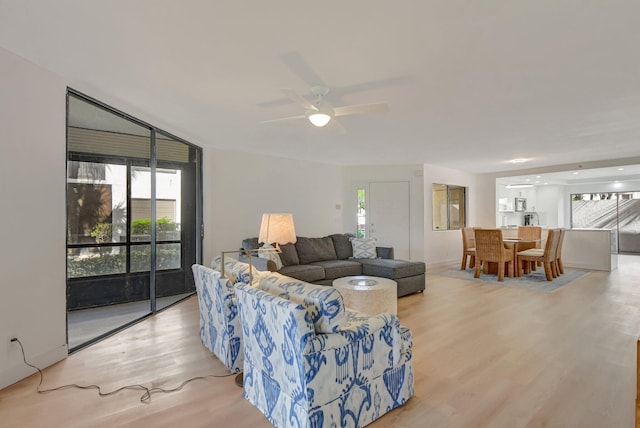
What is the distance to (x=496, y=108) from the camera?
3445 mm

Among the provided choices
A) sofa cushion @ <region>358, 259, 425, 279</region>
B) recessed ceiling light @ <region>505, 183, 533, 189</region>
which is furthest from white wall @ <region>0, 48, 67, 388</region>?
recessed ceiling light @ <region>505, 183, 533, 189</region>

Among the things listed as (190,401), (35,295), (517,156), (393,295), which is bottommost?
(190,401)

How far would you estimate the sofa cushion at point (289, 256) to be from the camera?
4961mm

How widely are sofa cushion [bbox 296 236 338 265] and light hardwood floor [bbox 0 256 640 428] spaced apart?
1813 mm

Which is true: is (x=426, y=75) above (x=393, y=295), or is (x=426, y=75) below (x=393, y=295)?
above

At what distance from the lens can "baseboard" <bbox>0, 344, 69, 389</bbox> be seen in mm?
2314

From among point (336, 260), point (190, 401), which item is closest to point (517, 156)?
point (336, 260)

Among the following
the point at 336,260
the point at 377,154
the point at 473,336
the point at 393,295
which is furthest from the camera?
the point at 377,154

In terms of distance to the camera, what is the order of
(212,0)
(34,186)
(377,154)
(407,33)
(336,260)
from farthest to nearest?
(377,154) → (336,260) → (34,186) → (407,33) → (212,0)

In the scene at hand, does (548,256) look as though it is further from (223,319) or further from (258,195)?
(223,319)

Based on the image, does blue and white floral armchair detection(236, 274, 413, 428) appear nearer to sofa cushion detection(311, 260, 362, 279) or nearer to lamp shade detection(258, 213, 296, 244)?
lamp shade detection(258, 213, 296, 244)

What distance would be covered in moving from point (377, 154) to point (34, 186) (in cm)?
501

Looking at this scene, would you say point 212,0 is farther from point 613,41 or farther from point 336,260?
point 336,260

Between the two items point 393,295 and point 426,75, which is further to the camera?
point 393,295
